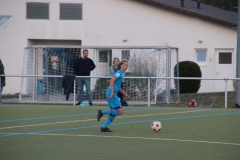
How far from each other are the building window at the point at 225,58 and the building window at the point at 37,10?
1022cm

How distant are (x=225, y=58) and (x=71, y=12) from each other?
9.19 m

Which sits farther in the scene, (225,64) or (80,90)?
(225,64)

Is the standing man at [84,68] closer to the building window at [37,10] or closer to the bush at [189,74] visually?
the bush at [189,74]

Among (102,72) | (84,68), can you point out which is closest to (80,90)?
(84,68)

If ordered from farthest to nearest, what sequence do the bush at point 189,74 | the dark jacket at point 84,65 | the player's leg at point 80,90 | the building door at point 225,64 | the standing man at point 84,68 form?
the building door at point 225,64, the bush at point 189,74, the dark jacket at point 84,65, the standing man at point 84,68, the player's leg at point 80,90

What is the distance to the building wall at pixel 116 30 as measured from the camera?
111 feet

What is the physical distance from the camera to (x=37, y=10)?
34875 mm

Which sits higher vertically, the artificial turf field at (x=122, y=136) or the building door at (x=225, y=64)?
the building door at (x=225, y=64)

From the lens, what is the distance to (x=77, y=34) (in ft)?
114

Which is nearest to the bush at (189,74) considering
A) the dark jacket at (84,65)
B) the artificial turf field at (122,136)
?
the dark jacket at (84,65)

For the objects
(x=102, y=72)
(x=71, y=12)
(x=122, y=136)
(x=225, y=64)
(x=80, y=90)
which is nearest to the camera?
(x=122, y=136)

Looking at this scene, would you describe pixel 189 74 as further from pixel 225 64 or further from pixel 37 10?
pixel 37 10

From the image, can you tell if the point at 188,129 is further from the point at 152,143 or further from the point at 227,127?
the point at 152,143

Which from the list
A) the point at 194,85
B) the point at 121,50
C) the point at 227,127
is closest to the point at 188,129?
the point at 227,127
